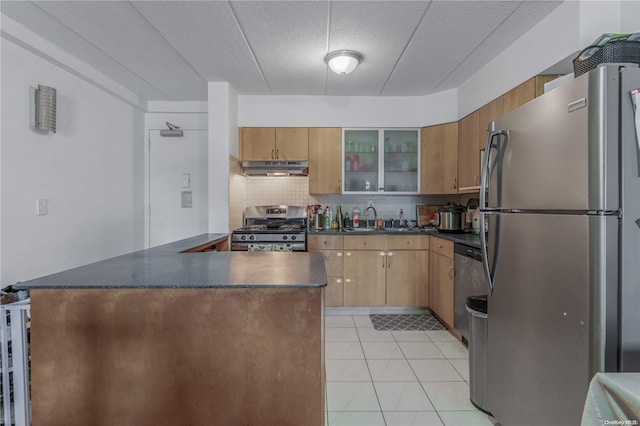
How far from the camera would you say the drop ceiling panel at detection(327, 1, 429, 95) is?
208 centimetres

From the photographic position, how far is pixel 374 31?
2.36m

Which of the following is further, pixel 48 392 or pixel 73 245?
pixel 73 245

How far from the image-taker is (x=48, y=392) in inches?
48.0

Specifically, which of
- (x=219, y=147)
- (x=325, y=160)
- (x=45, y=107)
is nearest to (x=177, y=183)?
(x=219, y=147)

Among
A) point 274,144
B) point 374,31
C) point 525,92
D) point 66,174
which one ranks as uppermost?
point 374,31

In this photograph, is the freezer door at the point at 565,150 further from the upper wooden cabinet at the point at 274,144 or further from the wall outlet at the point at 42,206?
the wall outlet at the point at 42,206

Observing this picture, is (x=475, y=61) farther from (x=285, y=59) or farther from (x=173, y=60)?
(x=173, y=60)

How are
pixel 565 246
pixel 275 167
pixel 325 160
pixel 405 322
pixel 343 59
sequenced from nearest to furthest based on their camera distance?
pixel 565 246
pixel 343 59
pixel 405 322
pixel 275 167
pixel 325 160

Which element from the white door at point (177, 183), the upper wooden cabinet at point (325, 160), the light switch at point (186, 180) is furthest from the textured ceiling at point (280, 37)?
the light switch at point (186, 180)

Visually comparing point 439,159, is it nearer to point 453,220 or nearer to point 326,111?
point 453,220

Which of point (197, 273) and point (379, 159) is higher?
point (379, 159)

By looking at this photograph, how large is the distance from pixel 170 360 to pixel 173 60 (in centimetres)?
267

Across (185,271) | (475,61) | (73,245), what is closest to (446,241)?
(475,61)

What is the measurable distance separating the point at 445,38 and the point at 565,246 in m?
1.96
